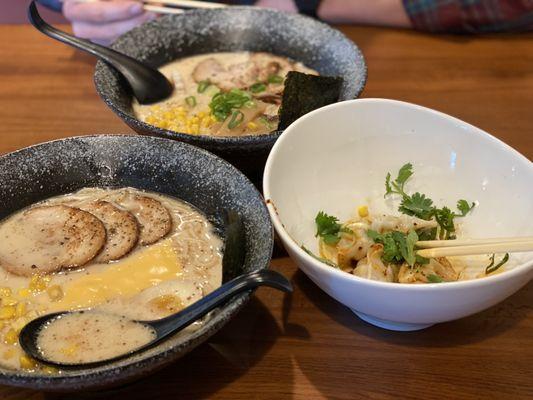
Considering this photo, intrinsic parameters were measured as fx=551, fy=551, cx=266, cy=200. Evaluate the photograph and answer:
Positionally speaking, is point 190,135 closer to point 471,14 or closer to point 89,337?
point 89,337

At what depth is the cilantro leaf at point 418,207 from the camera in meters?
1.33

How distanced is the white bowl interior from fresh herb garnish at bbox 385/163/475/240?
2 centimetres

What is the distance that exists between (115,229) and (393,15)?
172 cm

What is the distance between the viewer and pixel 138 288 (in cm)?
115


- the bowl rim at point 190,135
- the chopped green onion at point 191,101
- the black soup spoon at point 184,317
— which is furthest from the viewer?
the chopped green onion at point 191,101

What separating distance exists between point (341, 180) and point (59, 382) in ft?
2.87

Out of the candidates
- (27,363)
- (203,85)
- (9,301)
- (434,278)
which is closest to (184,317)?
(27,363)

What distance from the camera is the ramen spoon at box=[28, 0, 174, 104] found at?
1711 mm

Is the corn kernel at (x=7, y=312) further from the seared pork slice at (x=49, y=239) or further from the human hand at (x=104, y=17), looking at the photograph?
the human hand at (x=104, y=17)

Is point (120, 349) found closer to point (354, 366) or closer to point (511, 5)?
point (354, 366)

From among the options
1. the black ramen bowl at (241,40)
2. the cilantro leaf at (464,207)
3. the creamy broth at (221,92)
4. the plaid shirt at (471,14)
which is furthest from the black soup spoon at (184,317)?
the plaid shirt at (471,14)

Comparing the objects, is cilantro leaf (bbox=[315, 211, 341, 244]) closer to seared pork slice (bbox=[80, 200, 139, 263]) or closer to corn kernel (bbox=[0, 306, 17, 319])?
seared pork slice (bbox=[80, 200, 139, 263])

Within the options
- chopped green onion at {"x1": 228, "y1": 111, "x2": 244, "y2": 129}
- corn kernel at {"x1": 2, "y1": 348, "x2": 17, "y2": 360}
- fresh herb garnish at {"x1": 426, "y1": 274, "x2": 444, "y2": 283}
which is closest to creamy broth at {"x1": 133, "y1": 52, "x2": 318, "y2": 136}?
chopped green onion at {"x1": 228, "y1": 111, "x2": 244, "y2": 129}

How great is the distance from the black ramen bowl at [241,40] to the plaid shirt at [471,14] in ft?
2.00
